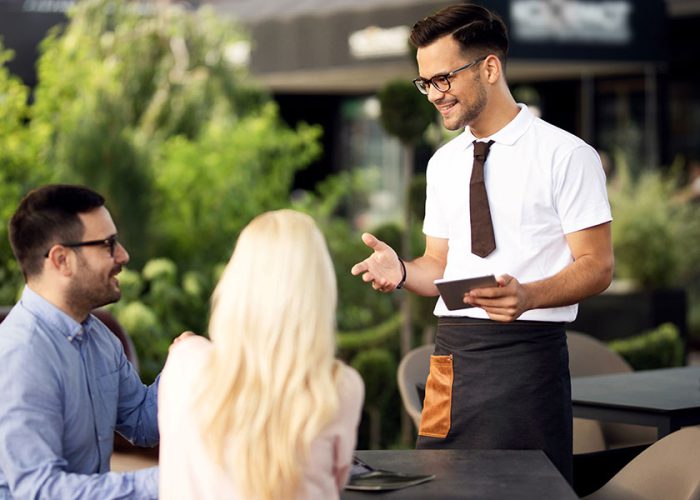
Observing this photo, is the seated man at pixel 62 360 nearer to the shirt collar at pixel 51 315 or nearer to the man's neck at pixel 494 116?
the shirt collar at pixel 51 315

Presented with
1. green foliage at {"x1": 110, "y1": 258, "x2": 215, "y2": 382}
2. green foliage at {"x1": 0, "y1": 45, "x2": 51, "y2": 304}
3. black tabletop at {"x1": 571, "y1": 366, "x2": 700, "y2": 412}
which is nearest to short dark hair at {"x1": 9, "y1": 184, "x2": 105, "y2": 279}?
black tabletop at {"x1": 571, "y1": 366, "x2": 700, "y2": 412}

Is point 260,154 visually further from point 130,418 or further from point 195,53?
point 130,418

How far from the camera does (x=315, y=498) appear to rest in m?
2.41

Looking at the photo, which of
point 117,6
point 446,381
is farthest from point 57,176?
point 446,381

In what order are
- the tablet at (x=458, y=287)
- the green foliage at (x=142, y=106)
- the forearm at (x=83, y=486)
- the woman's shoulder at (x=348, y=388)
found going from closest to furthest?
the woman's shoulder at (x=348, y=388) → the forearm at (x=83, y=486) → the tablet at (x=458, y=287) → the green foliage at (x=142, y=106)

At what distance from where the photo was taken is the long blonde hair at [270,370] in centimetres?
233

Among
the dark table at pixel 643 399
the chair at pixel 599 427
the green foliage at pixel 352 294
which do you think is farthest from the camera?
the green foliage at pixel 352 294

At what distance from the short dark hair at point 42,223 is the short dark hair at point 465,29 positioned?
1.14m

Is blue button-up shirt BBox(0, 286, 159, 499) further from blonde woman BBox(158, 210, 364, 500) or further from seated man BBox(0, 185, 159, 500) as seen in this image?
blonde woman BBox(158, 210, 364, 500)

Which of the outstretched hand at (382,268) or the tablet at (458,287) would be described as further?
the outstretched hand at (382,268)

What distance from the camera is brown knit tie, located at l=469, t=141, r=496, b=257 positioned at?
136 inches

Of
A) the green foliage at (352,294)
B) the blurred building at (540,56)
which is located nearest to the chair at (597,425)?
the green foliage at (352,294)

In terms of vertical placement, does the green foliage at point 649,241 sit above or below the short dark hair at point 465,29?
below

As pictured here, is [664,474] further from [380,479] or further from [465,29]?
[465,29]
